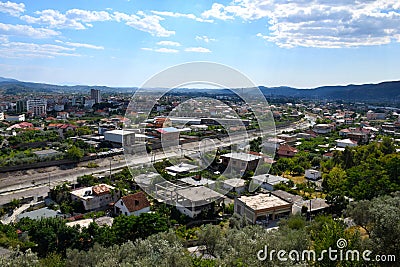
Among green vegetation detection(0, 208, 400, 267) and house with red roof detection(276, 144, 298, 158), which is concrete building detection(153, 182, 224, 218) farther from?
house with red roof detection(276, 144, 298, 158)

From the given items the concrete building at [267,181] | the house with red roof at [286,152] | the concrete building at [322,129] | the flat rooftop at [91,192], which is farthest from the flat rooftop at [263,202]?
the concrete building at [322,129]

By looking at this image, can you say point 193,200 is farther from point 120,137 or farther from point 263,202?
point 120,137

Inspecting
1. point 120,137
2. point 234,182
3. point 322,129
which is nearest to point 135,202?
point 234,182

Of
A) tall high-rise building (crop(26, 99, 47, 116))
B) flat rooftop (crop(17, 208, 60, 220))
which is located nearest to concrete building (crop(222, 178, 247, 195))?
flat rooftop (crop(17, 208, 60, 220))

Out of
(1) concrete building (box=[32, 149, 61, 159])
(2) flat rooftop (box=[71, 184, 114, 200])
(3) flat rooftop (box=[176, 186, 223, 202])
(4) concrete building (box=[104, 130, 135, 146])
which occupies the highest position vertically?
(4) concrete building (box=[104, 130, 135, 146])

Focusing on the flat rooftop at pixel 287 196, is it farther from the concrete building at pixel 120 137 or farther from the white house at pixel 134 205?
the concrete building at pixel 120 137

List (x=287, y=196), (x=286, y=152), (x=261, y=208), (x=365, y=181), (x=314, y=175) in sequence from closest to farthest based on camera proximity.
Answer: (x=261, y=208) < (x=365, y=181) < (x=287, y=196) < (x=314, y=175) < (x=286, y=152)
